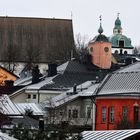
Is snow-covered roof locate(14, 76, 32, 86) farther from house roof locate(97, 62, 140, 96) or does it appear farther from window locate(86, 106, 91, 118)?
house roof locate(97, 62, 140, 96)

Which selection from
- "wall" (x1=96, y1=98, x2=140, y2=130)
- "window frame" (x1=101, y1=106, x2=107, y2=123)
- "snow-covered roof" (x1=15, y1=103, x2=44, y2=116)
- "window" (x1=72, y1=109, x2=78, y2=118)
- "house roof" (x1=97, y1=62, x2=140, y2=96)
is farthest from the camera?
"window" (x1=72, y1=109, x2=78, y2=118)

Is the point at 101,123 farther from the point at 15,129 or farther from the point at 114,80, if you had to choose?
the point at 15,129

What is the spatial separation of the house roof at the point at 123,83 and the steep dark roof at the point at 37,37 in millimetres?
69088

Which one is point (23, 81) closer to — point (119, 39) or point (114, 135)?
point (114, 135)

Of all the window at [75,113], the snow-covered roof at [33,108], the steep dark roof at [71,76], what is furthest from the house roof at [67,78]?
Result: the snow-covered roof at [33,108]

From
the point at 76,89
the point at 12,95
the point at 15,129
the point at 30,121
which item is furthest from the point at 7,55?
the point at 15,129

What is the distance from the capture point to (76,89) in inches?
2453

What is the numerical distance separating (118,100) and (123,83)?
1.35 m

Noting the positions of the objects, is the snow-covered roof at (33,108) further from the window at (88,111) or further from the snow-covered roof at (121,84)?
the snow-covered roof at (121,84)

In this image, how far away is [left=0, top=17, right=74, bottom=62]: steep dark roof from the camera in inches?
4975

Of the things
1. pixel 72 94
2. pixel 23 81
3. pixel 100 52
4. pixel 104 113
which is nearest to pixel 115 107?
pixel 104 113

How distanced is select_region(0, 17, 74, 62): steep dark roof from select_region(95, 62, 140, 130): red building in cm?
6973

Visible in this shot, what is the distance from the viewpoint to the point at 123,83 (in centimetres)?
5328

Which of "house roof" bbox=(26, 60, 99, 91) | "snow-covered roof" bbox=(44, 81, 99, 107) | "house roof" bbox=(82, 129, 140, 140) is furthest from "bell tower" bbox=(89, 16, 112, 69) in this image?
"house roof" bbox=(82, 129, 140, 140)
